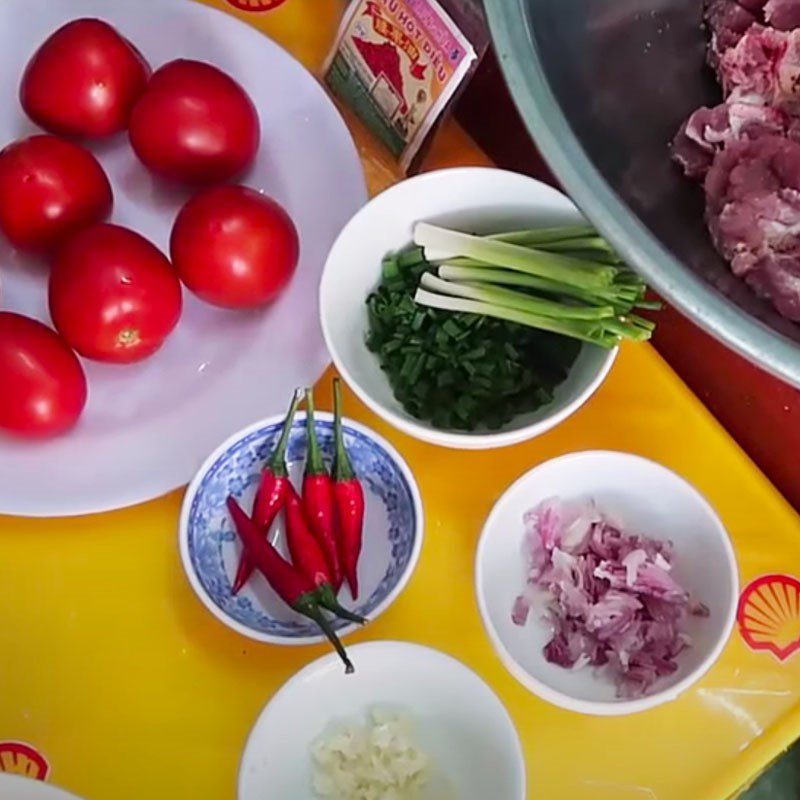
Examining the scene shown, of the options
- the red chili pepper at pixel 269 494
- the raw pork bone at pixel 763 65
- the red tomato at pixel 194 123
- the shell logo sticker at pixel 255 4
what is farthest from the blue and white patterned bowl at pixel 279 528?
the shell logo sticker at pixel 255 4

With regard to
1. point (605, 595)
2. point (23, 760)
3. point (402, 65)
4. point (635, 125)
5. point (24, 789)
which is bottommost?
point (23, 760)

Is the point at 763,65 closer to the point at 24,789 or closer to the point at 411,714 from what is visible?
the point at 411,714

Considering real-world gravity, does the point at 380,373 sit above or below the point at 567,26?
below

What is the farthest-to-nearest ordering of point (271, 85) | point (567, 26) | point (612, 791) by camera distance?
point (271, 85)
point (612, 791)
point (567, 26)

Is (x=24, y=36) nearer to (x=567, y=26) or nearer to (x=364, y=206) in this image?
(x=364, y=206)

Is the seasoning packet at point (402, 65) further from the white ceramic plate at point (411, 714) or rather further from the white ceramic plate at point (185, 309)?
the white ceramic plate at point (411, 714)

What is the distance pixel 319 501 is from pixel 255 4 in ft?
1.70

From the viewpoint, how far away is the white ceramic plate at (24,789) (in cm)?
71

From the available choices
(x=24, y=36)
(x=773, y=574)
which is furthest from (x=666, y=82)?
(x=24, y=36)

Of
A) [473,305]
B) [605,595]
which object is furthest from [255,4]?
[605,595]

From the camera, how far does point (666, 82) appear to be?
2.61 ft

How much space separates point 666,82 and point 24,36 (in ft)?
1.96

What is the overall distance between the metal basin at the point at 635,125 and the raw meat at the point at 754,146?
0.01 m

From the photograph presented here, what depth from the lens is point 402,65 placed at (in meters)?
0.96
